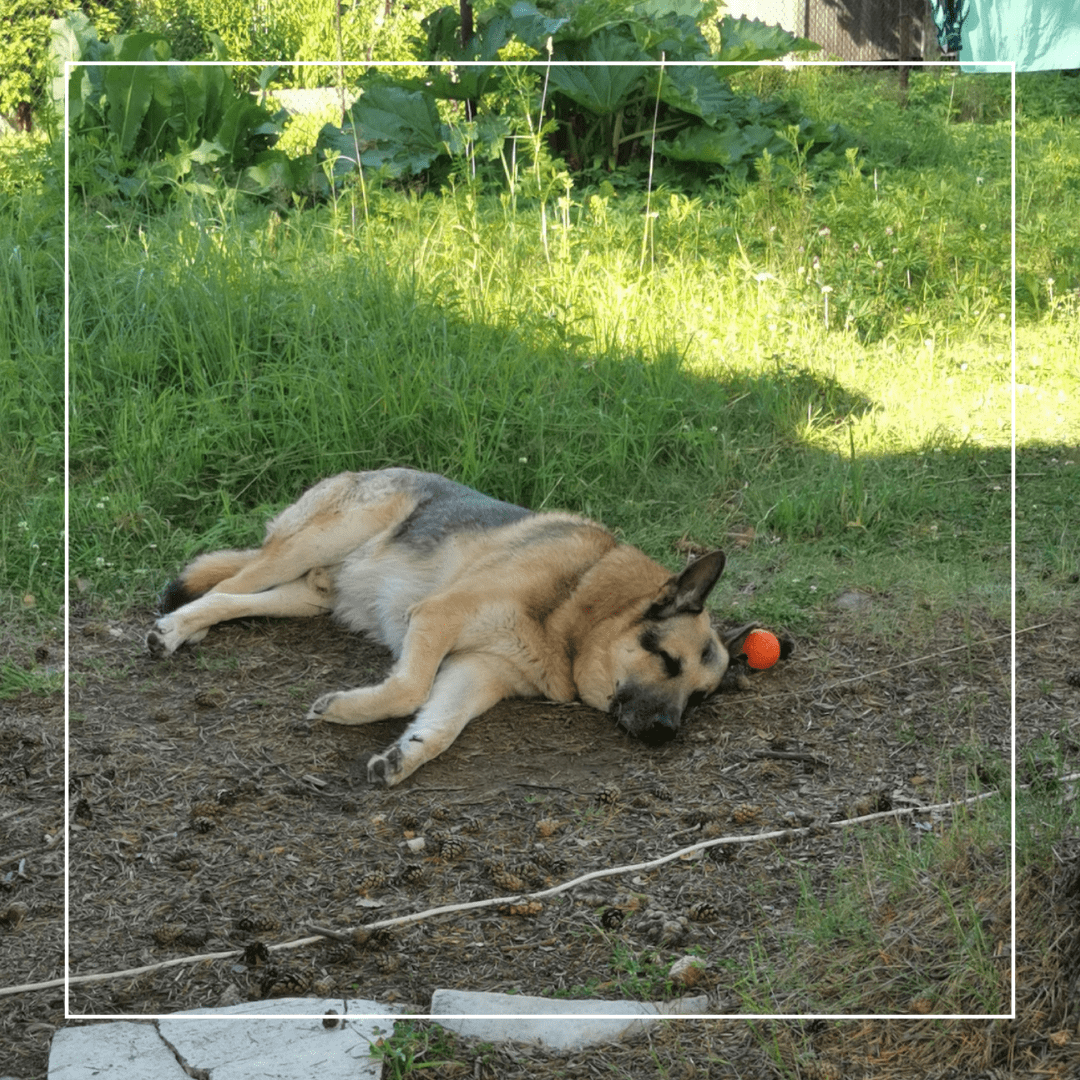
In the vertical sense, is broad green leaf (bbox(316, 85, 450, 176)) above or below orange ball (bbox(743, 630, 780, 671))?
above

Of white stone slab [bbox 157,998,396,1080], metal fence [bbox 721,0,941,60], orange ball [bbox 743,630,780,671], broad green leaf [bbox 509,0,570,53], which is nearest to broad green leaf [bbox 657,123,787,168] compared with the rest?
broad green leaf [bbox 509,0,570,53]

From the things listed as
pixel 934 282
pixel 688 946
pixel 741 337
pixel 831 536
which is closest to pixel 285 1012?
pixel 688 946

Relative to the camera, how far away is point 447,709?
4.33 m

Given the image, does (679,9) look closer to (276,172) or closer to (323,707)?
(276,172)

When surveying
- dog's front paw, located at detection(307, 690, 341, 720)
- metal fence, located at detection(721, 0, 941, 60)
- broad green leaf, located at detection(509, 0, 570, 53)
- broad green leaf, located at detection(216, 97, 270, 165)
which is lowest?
dog's front paw, located at detection(307, 690, 341, 720)

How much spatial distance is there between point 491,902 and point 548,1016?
0.55m

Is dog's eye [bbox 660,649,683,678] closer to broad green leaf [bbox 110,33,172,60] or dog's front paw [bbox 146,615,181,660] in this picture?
dog's front paw [bbox 146,615,181,660]

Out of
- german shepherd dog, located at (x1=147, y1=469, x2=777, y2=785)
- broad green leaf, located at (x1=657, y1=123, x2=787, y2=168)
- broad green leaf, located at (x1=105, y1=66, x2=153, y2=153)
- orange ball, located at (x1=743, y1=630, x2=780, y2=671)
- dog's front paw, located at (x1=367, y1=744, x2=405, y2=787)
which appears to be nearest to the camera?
dog's front paw, located at (x1=367, y1=744, x2=405, y2=787)

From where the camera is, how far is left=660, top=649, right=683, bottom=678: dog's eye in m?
4.48

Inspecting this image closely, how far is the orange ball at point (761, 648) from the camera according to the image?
4.80 metres

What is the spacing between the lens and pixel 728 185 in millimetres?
9031

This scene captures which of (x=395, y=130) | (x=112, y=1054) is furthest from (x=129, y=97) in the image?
(x=112, y=1054)

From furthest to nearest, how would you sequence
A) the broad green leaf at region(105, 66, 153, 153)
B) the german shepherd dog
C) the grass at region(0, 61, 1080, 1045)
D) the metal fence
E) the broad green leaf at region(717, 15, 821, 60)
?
1. the metal fence
2. the broad green leaf at region(717, 15, 821, 60)
3. the broad green leaf at region(105, 66, 153, 153)
4. the grass at region(0, 61, 1080, 1045)
5. the german shepherd dog

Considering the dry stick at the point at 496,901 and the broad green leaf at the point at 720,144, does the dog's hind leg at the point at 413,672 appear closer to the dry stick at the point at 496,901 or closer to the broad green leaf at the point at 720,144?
the dry stick at the point at 496,901
